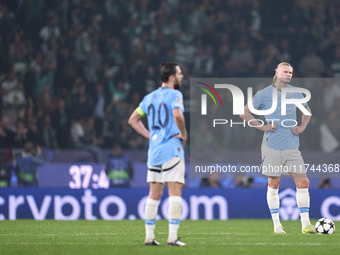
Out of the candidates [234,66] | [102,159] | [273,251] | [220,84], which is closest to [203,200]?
[102,159]

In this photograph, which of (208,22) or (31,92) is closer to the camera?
(31,92)

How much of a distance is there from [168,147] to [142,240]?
155 centimetres

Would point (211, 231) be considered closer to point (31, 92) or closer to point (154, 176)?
point (154, 176)

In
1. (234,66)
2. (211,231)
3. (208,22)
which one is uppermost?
(208,22)

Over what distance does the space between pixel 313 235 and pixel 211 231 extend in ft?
5.32

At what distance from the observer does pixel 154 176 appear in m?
6.52

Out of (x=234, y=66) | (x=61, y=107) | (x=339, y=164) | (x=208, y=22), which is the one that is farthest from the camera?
(x=208, y=22)

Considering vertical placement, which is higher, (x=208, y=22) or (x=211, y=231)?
(x=208, y=22)

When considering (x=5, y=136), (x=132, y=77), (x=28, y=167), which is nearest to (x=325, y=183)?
(x=132, y=77)

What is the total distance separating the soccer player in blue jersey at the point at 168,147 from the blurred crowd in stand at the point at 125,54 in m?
7.22

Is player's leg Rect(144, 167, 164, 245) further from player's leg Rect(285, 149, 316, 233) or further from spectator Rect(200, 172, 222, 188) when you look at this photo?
spectator Rect(200, 172, 222, 188)

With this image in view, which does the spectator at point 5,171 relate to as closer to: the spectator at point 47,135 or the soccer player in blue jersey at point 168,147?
the spectator at point 47,135

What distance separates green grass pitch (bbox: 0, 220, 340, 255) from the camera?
6352mm

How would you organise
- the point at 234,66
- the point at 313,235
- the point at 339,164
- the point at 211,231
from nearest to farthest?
the point at 313,235 → the point at 211,231 → the point at 339,164 → the point at 234,66
